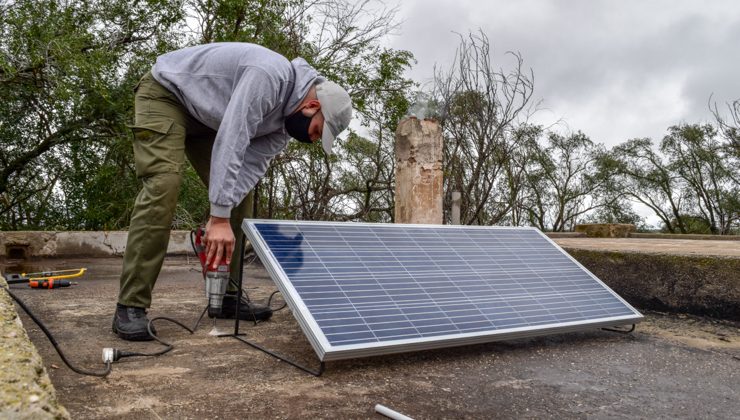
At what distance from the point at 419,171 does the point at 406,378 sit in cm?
480

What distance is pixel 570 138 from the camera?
75.0ft

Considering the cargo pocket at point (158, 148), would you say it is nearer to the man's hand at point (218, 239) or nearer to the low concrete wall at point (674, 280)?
the man's hand at point (218, 239)

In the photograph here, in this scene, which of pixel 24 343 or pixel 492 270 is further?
pixel 492 270

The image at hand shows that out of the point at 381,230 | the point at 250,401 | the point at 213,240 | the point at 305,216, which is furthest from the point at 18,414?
the point at 305,216

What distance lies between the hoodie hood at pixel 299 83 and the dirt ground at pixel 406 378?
1.14 metres

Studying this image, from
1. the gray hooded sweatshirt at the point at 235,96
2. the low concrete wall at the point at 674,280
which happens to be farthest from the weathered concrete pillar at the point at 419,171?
the gray hooded sweatshirt at the point at 235,96

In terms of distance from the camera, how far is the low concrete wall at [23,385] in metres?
0.97

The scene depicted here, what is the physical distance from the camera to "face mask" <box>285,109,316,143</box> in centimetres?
284

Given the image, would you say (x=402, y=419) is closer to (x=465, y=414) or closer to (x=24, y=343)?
(x=465, y=414)

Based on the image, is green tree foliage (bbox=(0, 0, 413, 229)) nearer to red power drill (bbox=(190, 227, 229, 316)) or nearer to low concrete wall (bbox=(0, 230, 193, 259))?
low concrete wall (bbox=(0, 230, 193, 259))

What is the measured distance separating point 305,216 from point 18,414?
9.64m

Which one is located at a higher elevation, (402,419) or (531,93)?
(531,93)

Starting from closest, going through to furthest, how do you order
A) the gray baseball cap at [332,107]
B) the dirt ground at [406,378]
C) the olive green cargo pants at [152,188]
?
→ the dirt ground at [406,378] < the olive green cargo pants at [152,188] < the gray baseball cap at [332,107]

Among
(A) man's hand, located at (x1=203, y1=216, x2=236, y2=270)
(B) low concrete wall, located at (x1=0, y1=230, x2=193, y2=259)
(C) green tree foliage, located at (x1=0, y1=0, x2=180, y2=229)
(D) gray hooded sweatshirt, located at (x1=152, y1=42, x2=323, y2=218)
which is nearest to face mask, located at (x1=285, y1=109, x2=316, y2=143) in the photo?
Result: (D) gray hooded sweatshirt, located at (x1=152, y1=42, x2=323, y2=218)
